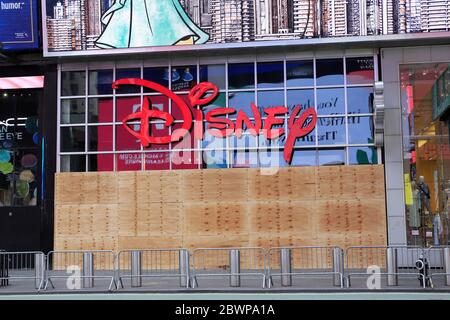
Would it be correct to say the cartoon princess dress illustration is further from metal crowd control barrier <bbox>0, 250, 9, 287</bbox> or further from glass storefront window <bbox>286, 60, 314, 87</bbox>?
metal crowd control barrier <bbox>0, 250, 9, 287</bbox>

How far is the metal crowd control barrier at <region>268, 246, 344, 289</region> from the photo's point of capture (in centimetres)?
1287

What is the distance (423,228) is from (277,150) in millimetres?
5114

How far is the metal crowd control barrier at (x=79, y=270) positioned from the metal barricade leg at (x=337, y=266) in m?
5.14

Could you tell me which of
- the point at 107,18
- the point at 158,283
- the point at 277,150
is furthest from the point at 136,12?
the point at 158,283

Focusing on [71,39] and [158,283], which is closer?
[158,283]

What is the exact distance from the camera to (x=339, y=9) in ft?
55.9

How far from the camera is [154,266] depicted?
16875mm

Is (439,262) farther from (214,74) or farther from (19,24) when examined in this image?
(19,24)

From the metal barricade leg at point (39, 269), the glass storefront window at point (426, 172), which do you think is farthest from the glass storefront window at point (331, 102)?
the metal barricade leg at point (39, 269)

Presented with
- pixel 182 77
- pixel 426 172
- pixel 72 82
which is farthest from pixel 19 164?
pixel 426 172

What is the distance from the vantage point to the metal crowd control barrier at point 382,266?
1230 cm

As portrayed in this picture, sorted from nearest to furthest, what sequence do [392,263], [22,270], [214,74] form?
[392,263]
[22,270]
[214,74]

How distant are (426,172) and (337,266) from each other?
6.15 meters
